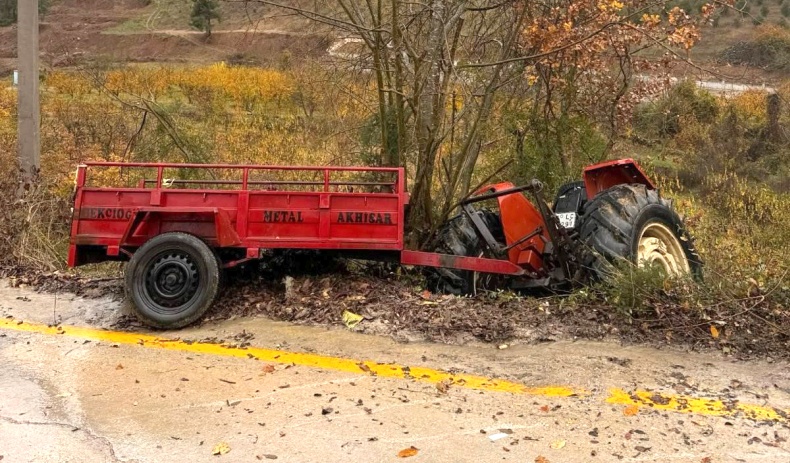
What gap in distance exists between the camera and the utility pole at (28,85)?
963 cm

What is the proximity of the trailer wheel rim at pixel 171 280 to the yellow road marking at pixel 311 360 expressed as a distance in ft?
1.11

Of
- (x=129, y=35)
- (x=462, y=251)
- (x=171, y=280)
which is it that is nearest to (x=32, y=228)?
(x=171, y=280)

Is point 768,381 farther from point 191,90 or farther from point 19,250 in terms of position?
point 191,90

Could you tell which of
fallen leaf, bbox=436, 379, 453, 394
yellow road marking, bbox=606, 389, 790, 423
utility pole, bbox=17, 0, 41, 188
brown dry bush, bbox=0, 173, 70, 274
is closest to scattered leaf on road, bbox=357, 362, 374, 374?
fallen leaf, bbox=436, 379, 453, 394

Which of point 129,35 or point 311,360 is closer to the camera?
point 311,360

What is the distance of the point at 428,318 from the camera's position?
5.12 meters

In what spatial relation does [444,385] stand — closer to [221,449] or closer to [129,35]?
[221,449]

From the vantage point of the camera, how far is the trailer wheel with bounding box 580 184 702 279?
5.50m

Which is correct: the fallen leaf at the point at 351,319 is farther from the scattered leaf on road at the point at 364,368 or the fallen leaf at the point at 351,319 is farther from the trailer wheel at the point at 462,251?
the trailer wheel at the point at 462,251

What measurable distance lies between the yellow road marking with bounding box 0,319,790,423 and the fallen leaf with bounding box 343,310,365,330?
0.59 metres

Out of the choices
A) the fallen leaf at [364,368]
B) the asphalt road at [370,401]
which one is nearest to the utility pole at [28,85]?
the asphalt road at [370,401]

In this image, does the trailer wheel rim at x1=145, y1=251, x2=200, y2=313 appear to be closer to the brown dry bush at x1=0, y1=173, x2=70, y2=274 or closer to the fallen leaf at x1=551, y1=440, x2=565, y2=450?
the brown dry bush at x1=0, y1=173, x2=70, y2=274

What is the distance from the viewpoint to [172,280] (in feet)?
17.7

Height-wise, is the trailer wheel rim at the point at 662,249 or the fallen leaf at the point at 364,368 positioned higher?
the trailer wheel rim at the point at 662,249
